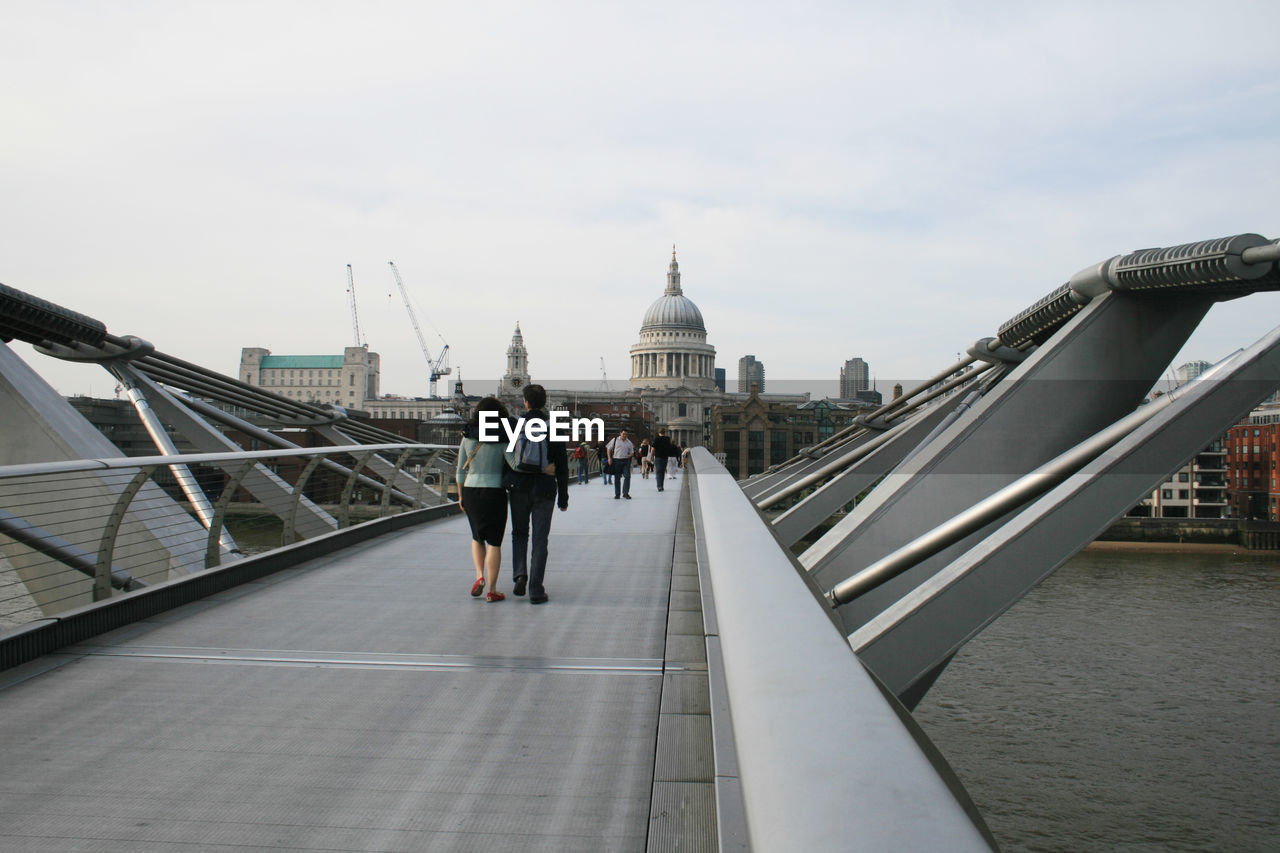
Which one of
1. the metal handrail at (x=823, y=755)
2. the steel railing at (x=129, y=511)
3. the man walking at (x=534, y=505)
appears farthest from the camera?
the man walking at (x=534, y=505)

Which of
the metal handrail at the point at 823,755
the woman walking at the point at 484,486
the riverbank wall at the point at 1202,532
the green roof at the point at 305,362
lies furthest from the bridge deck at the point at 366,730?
the green roof at the point at 305,362

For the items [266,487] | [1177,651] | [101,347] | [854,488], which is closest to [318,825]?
[266,487]

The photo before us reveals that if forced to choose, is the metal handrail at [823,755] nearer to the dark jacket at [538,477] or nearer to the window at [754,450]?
the dark jacket at [538,477]

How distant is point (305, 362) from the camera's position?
551ft

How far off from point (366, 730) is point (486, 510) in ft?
8.16

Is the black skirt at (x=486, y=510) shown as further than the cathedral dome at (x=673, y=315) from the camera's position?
No

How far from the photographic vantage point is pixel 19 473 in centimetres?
389

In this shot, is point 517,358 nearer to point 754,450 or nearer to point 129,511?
point 754,450

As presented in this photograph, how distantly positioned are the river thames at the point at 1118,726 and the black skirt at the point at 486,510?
1091 centimetres

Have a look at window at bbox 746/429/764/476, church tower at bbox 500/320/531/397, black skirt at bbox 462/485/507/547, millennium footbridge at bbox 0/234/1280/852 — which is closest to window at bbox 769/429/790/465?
window at bbox 746/429/764/476

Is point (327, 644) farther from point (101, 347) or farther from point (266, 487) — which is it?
point (101, 347)

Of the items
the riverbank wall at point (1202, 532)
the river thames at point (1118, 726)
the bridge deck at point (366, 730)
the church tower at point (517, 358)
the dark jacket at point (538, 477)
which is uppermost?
the church tower at point (517, 358)

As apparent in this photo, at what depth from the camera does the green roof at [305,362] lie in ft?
549

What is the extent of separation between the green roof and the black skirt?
557ft
